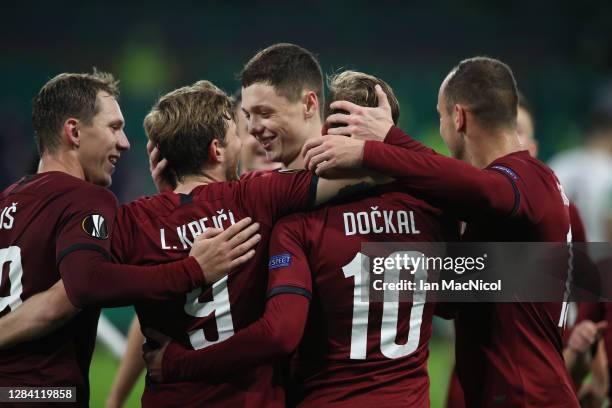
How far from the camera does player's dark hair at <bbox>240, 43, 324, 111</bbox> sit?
152 inches

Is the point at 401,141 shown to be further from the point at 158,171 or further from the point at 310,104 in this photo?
the point at 158,171

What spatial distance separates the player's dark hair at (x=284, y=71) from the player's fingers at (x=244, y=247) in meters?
0.76

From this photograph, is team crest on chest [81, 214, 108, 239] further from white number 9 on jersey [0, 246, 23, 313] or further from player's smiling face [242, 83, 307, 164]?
player's smiling face [242, 83, 307, 164]

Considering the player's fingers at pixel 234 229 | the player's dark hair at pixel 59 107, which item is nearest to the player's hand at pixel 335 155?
the player's fingers at pixel 234 229

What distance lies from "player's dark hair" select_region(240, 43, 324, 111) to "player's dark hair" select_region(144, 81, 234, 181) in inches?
8.4

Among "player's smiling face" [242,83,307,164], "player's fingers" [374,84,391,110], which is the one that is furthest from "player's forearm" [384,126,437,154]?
"player's smiling face" [242,83,307,164]

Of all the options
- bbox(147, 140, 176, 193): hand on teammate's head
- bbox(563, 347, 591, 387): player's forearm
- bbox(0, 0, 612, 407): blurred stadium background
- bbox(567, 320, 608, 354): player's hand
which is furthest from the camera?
bbox(0, 0, 612, 407): blurred stadium background

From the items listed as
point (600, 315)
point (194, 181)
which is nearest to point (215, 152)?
point (194, 181)

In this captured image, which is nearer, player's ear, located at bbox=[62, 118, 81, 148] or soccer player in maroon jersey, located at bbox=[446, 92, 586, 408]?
player's ear, located at bbox=[62, 118, 81, 148]

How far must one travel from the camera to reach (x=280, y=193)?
11.5ft

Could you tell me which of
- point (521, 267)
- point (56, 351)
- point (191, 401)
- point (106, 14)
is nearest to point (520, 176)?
point (521, 267)

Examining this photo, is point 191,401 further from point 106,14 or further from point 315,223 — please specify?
point 106,14

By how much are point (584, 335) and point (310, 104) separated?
2415 millimetres

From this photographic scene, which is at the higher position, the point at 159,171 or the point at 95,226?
the point at 159,171
